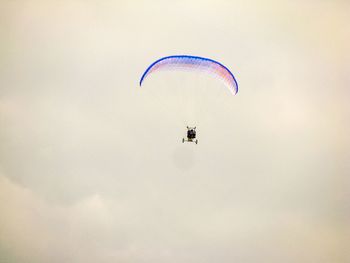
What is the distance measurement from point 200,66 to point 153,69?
463 cm

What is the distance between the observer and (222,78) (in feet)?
192

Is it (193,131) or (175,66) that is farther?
(193,131)

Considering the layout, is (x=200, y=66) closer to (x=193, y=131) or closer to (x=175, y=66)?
(x=175, y=66)

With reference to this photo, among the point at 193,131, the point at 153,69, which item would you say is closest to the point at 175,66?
the point at 153,69

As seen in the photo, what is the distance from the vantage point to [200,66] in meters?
56.8

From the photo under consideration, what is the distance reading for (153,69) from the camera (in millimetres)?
56656

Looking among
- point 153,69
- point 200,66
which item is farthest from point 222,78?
point 153,69

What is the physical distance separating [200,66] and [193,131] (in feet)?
Answer: 24.9

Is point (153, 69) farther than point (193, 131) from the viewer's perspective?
No

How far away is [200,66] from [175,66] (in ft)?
8.07

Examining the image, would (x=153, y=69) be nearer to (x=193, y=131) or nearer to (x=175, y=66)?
(x=175, y=66)

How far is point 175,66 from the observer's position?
56.8 m

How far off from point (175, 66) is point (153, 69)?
218 centimetres

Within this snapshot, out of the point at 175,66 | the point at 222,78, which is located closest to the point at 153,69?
the point at 175,66
